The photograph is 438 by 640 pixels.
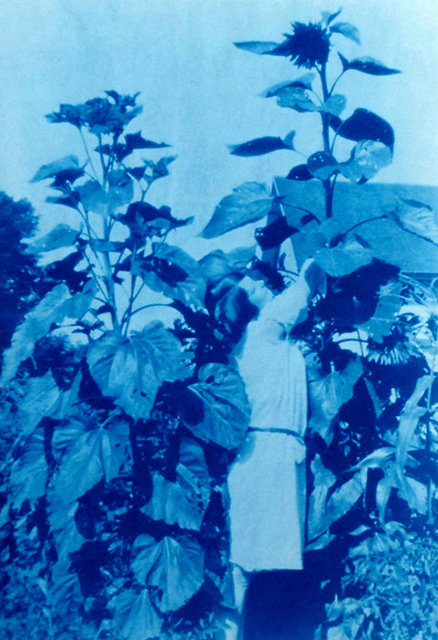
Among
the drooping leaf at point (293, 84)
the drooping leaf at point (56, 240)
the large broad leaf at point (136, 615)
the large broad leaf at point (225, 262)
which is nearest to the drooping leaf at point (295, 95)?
the drooping leaf at point (293, 84)

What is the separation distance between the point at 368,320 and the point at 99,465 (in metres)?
1.14

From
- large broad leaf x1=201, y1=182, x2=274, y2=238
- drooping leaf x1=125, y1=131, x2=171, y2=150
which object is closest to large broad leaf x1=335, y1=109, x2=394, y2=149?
large broad leaf x1=201, y1=182, x2=274, y2=238

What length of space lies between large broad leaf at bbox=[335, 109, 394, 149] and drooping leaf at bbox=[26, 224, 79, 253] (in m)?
1.14

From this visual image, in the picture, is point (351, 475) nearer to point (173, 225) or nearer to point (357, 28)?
point (173, 225)

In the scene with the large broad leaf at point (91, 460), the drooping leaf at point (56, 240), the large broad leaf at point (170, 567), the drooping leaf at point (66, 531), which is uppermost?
the drooping leaf at point (56, 240)

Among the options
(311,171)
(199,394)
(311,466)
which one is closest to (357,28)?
(311,171)

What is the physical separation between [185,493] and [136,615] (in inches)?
20.9

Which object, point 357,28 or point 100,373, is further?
point 357,28

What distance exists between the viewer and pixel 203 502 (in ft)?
6.56

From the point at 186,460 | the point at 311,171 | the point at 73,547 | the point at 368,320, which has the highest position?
the point at 311,171

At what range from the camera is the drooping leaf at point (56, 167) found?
6.28 feet

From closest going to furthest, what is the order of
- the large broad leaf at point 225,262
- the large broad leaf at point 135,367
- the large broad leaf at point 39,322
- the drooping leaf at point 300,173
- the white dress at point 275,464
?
the large broad leaf at point 135,367 → the large broad leaf at point 39,322 → the white dress at point 275,464 → the drooping leaf at point 300,173 → the large broad leaf at point 225,262

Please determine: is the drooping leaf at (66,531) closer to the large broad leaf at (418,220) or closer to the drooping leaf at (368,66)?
the large broad leaf at (418,220)

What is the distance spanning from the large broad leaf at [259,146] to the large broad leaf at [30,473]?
57.9 inches
